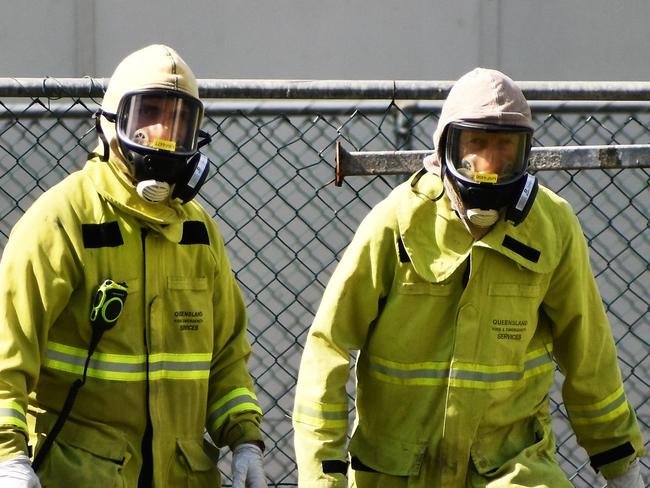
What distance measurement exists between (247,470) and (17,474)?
68cm

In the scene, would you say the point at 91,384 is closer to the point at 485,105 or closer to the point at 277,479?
the point at 485,105

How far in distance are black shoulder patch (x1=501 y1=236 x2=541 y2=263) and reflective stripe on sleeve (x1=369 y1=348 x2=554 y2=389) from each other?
1.01 ft

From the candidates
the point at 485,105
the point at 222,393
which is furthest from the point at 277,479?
the point at 485,105

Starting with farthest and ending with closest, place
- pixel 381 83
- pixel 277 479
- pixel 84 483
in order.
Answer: pixel 277 479, pixel 381 83, pixel 84 483

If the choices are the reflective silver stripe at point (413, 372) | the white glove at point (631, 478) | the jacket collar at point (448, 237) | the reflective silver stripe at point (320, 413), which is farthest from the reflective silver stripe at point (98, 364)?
the white glove at point (631, 478)

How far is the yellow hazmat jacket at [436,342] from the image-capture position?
3326 mm

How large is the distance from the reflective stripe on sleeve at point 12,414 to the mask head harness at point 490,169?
1.30 meters

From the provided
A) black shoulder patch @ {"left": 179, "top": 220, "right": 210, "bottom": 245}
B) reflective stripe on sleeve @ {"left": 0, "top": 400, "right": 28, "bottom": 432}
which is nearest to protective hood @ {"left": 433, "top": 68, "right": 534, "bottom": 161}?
black shoulder patch @ {"left": 179, "top": 220, "right": 210, "bottom": 245}

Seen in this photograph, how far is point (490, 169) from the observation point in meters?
3.33

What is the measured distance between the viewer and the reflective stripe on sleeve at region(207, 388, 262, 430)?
3318 mm

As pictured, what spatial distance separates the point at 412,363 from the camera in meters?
3.38

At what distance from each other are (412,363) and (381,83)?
100cm

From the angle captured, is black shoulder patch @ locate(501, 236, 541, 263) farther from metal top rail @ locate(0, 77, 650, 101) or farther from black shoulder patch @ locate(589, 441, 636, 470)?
metal top rail @ locate(0, 77, 650, 101)

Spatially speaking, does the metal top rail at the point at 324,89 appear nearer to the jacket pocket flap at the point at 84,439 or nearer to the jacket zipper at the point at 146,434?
the jacket zipper at the point at 146,434
